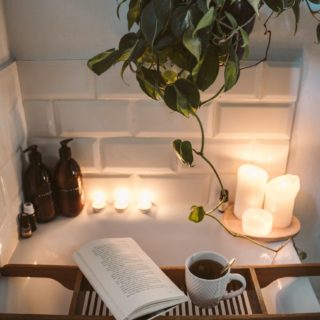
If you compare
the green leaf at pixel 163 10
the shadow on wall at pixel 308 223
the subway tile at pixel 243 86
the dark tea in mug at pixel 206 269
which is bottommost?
the shadow on wall at pixel 308 223

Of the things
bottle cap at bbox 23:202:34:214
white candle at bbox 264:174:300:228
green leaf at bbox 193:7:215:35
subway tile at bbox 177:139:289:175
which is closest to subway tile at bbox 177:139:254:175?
subway tile at bbox 177:139:289:175

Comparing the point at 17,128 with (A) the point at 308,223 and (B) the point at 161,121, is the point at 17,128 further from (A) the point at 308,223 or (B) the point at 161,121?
(A) the point at 308,223

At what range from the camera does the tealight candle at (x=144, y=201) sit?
3.80 feet

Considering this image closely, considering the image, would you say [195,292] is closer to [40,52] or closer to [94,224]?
[94,224]

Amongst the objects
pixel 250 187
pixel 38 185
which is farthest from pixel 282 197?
pixel 38 185

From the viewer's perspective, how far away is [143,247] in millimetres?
1085

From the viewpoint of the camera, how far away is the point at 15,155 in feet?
3.33

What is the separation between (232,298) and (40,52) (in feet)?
2.48

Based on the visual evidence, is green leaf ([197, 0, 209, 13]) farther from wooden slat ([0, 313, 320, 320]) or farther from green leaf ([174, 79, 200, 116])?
wooden slat ([0, 313, 320, 320])

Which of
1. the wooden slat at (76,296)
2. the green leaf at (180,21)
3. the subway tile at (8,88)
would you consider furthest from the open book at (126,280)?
the green leaf at (180,21)

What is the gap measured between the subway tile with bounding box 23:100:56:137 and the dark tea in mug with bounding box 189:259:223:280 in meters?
0.53

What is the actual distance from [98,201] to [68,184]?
119 mm

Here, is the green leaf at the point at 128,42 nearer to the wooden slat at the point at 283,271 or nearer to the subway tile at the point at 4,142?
the subway tile at the point at 4,142

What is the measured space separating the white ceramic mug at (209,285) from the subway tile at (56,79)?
512 mm
